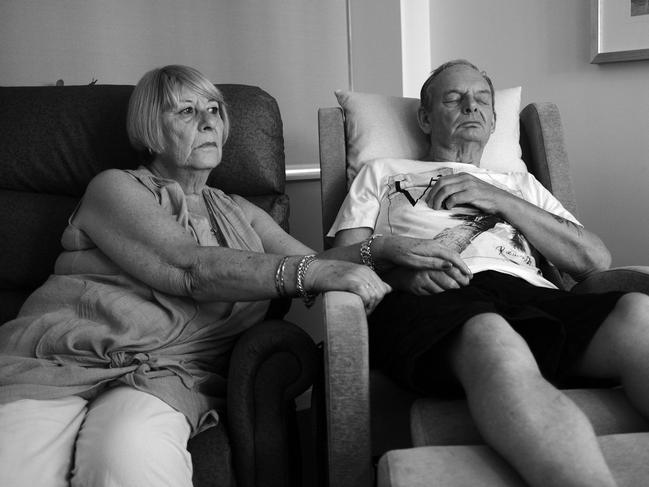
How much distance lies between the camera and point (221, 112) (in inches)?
75.0

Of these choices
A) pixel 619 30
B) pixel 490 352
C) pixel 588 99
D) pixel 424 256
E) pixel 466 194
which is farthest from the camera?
pixel 588 99

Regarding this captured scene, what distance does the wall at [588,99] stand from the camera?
253cm

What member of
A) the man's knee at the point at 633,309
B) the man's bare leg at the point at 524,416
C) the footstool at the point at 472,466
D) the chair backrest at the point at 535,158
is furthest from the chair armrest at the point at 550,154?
the footstool at the point at 472,466

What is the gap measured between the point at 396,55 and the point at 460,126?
0.93 m

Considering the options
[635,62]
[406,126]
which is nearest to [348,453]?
[406,126]

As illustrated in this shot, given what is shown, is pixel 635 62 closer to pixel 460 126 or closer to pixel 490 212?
pixel 460 126

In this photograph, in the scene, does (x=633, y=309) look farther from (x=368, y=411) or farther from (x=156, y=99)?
(x=156, y=99)

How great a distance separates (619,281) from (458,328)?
1.96ft

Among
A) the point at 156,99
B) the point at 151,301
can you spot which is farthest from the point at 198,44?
the point at 151,301

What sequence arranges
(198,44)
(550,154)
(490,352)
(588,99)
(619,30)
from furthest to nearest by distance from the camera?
(198,44)
(588,99)
(619,30)
(550,154)
(490,352)

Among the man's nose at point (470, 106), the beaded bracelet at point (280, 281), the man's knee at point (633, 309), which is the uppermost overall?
the man's nose at point (470, 106)

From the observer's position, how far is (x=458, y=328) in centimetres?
138

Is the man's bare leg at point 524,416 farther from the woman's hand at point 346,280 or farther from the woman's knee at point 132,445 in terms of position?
the woman's knee at point 132,445

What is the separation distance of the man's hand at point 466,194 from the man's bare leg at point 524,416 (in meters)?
0.60
